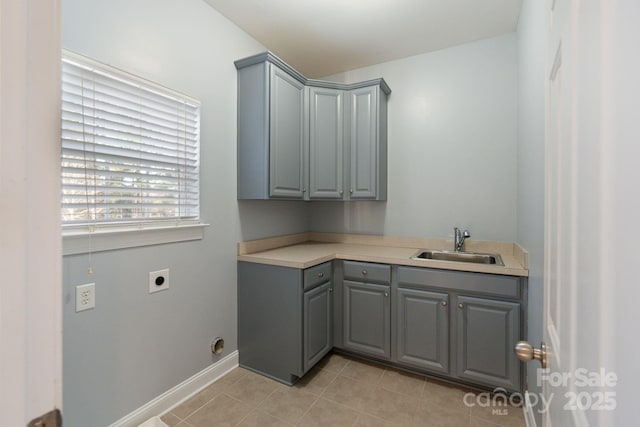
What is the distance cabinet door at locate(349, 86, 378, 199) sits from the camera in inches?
100

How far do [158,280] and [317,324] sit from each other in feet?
3.81

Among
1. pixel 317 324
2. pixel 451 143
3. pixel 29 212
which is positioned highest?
pixel 451 143

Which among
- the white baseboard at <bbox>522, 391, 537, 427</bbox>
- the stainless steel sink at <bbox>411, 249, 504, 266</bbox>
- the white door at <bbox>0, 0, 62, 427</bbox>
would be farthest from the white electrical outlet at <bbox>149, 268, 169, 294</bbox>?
the white baseboard at <bbox>522, 391, 537, 427</bbox>

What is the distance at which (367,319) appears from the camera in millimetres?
2262

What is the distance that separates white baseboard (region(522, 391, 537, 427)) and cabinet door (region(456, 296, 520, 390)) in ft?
0.36

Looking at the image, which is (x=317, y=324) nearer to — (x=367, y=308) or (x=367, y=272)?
(x=367, y=308)

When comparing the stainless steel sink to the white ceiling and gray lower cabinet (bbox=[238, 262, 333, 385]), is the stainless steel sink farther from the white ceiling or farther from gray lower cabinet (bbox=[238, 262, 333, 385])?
the white ceiling

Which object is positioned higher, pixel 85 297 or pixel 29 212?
pixel 29 212

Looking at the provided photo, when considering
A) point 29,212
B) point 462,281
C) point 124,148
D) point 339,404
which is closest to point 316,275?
point 339,404

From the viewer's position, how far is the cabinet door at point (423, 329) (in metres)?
2.00

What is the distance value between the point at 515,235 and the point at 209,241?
2.41 meters

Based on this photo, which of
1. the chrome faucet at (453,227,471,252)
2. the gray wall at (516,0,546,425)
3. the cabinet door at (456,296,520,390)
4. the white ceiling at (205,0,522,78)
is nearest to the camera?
the gray wall at (516,0,546,425)

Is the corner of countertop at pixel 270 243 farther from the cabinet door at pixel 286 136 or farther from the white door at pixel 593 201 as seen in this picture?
the white door at pixel 593 201

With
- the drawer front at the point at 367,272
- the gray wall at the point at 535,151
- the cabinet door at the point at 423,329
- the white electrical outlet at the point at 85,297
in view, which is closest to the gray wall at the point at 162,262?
the white electrical outlet at the point at 85,297
